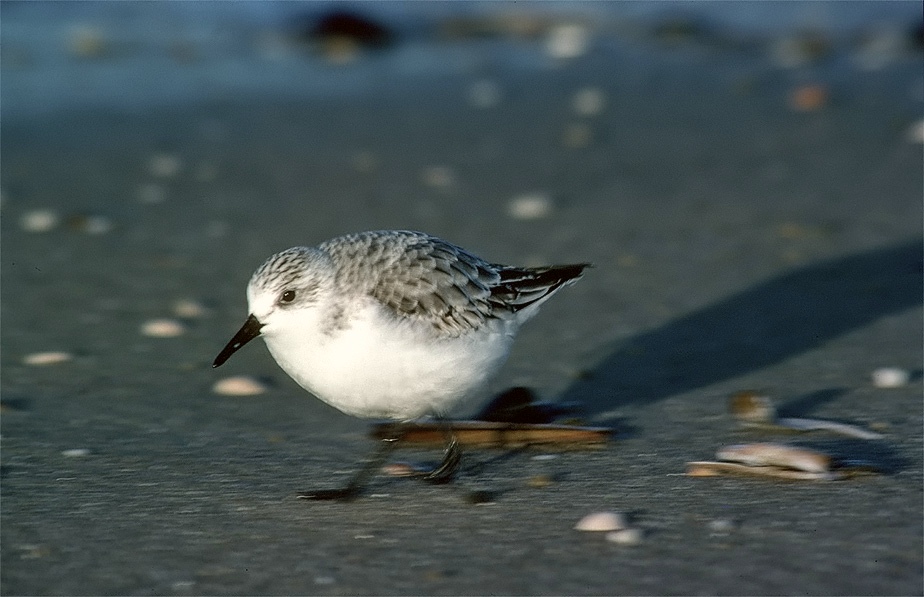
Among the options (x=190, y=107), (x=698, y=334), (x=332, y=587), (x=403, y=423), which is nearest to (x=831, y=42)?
(x=190, y=107)

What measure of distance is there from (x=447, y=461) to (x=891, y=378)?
4.88 ft

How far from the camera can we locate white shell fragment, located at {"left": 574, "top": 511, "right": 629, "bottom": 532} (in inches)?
108

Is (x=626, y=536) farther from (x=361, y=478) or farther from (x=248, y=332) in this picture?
(x=248, y=332)

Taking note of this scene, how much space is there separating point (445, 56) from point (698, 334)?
16.5 feet

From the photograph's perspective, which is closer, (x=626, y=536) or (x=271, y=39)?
(x=626, y=536)

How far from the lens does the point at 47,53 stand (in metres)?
8.66

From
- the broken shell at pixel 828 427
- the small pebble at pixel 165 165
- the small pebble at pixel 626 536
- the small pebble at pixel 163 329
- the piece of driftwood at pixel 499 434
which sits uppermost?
the small pebble at pixel 165 165

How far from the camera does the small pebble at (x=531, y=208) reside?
19.1 feet

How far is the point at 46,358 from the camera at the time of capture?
13.7 feet

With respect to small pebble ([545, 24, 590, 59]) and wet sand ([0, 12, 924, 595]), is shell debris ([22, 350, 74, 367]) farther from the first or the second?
small pebble ([545, 24, 590, 59])

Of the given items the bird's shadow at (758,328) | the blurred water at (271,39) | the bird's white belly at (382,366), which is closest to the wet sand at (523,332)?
the bird's shadow at (758,328)

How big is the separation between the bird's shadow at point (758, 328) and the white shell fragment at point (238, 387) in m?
0.98

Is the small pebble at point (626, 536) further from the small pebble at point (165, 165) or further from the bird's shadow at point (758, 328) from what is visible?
the small pebble at point (165, 165)

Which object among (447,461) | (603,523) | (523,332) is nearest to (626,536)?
(603,523)
